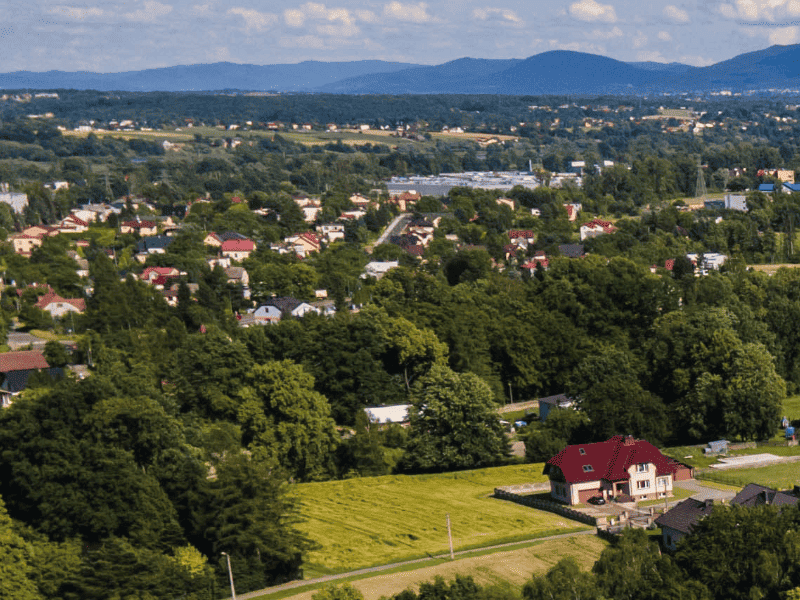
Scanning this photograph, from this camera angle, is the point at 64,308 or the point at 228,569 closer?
the point at 228,569

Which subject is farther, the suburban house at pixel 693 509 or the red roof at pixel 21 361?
the red roof at pixel 21 361

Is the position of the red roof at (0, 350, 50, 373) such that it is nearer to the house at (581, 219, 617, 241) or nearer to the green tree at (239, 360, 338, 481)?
the green tree at (239, 360, 338, 481)

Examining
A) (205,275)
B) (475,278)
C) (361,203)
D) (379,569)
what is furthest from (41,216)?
(379,569)

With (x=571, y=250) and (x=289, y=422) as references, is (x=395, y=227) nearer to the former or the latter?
(x=571, y=250)

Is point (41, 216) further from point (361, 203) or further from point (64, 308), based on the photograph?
point (64, 308)

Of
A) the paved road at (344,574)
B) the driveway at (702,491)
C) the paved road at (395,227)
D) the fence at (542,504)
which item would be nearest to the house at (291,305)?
the paved road at (395,227)

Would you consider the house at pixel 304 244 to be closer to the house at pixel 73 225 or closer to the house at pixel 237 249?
the house at pixel 237 249
